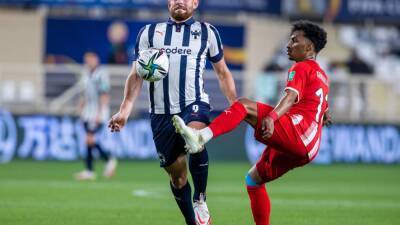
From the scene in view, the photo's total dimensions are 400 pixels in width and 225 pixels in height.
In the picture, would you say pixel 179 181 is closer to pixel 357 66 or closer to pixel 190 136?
pixel 190 136

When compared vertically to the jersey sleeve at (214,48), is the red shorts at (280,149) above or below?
below

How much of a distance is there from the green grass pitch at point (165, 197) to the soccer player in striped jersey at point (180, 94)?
150 cm

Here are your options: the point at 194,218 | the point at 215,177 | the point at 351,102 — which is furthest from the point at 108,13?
the point at 194,218

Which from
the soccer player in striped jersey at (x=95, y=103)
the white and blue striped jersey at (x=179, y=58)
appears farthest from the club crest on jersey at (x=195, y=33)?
the soccer player in striped jersey at (x=95, y=103)

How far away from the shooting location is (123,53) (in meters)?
26.6

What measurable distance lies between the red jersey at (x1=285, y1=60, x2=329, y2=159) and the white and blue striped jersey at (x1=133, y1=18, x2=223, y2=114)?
3.27 ft

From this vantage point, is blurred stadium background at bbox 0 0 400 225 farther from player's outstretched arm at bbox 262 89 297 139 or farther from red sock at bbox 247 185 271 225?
player's outstretched arm at bbox 262 89 297 139

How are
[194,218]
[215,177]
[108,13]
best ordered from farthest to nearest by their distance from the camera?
[108,13] → [215,177] → [194,218]

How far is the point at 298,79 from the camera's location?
9156 millimetres

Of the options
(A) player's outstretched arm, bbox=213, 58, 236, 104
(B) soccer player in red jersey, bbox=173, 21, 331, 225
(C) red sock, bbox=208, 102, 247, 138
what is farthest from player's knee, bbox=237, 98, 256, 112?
(A) player's outstretched arm, bbox=213, 58, 236, 104

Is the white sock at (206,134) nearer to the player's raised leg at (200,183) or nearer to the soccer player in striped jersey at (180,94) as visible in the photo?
the soccer player in striped jersey at (180,94)

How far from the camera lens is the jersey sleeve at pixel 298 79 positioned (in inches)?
358

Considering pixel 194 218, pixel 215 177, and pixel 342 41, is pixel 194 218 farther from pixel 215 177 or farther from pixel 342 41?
pixel 342 41

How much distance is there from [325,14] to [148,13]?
17.2ft
